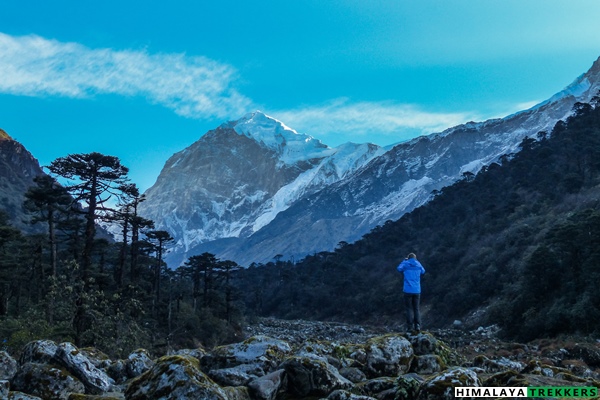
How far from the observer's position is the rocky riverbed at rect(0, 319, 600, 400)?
739 cm

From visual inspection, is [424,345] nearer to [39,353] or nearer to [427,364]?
[427,364]

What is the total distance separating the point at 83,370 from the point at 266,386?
351cm

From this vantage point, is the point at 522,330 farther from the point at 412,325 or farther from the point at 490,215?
the point at 490,215

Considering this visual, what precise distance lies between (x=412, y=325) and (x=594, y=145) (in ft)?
227

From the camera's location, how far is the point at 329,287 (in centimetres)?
8894

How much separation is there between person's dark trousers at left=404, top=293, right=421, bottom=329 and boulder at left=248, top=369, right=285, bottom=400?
6205 millimetres

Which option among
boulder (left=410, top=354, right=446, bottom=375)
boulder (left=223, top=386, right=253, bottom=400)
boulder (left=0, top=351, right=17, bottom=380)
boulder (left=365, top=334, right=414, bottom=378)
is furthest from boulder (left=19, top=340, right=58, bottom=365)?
boulder (left=410, top=354, right=446, bottom=375)

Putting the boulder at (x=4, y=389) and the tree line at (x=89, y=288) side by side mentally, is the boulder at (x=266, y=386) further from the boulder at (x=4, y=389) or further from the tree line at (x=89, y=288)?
the tree line at (x=89, y=288)

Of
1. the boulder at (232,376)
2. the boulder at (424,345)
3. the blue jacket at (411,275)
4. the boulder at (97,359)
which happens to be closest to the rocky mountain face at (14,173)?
the boulder at (97,359)

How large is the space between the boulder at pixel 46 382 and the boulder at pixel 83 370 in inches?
8.3

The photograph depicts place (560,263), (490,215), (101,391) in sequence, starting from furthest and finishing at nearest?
(490,215), (560,263), (101,391)

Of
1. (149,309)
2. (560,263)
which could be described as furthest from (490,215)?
(149,309)

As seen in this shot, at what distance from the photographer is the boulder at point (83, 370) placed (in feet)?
30.1

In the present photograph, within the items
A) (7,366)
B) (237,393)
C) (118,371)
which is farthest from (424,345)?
(7,366)
